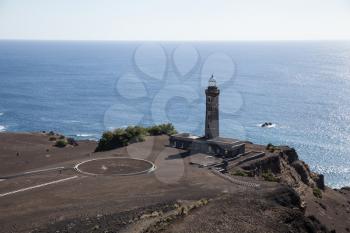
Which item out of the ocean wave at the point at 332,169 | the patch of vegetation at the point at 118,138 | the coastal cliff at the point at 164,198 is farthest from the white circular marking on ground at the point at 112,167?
the ocean wave at the point at 332,169

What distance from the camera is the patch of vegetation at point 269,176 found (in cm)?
3938

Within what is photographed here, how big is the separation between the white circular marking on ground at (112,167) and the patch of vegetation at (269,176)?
984 centimetres

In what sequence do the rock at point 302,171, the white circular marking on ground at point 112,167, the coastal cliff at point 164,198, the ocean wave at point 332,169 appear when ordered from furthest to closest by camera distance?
1. the ocean wave at point 332,169
2. the rock at point 302,171
3. the white circular marking on ground at point 112,167
4. the coastal cliff at point 164,198

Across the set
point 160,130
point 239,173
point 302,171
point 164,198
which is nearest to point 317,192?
point 302,171

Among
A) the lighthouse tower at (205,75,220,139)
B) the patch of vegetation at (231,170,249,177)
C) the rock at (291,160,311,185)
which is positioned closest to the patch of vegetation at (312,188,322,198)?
the rock at (291,160,311,185)

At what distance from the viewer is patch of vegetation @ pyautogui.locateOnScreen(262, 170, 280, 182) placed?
129 ft

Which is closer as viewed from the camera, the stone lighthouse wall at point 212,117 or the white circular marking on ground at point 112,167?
the white circular marking on ground at point 112,167

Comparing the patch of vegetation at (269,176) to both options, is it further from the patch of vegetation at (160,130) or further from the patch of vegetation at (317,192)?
the patch of vegetation at (160,130)

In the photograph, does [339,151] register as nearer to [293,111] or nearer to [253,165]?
[293,111]

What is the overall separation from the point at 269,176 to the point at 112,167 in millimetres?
13851

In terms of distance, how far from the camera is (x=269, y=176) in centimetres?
4050

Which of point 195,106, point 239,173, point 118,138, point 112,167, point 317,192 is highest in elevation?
point 118,138

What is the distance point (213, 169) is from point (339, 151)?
4575 centimetres

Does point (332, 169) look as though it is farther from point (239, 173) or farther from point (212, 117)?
point (239, 173)
